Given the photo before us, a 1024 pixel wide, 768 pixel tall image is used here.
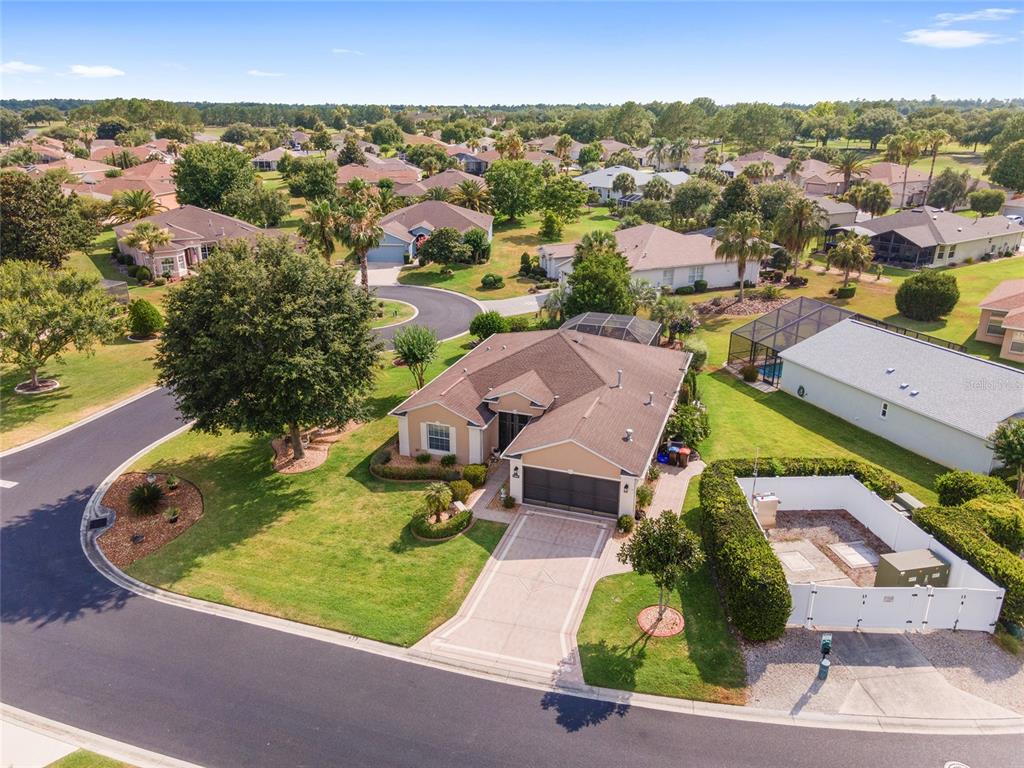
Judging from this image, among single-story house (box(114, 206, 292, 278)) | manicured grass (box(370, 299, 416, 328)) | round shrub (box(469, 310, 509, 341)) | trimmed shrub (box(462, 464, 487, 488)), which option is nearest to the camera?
trimmed shrub (box(462, 464, 487, 488))

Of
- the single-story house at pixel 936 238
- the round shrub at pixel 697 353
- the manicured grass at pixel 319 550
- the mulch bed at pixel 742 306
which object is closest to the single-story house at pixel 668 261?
the mulch bed at pixel 742 306

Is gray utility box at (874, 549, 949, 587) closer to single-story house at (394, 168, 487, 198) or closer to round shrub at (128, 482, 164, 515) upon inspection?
round shrub at (128, 482, 164, 515)

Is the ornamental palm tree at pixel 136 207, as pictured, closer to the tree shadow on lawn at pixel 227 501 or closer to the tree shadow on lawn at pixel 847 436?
the tree shadow on lawn at pixel 227 501

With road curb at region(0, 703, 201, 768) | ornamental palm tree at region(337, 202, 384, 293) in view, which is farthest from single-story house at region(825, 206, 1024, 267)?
→ road curb at region(0, 703, 201, 768)

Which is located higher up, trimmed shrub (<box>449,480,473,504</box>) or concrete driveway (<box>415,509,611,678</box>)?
trimmed shrub (<box>449,480,473,504</box>)

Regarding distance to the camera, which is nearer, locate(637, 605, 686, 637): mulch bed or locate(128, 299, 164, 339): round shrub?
locate(637, 605, 686, 637): mulch bed

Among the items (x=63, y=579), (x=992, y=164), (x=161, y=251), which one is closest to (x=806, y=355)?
(x=63, y=579)

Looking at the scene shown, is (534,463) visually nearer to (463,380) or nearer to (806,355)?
(463,380)
